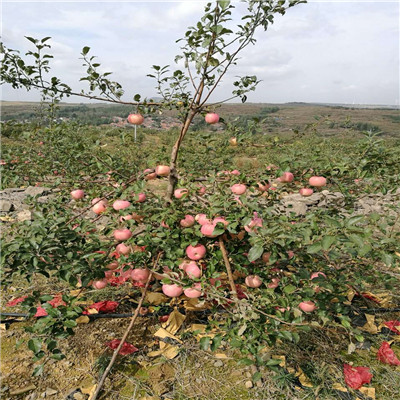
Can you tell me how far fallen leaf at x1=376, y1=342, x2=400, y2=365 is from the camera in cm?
185

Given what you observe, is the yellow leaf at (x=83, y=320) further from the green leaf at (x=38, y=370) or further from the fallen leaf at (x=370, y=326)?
the fallen leaf at (x=370, y=326)

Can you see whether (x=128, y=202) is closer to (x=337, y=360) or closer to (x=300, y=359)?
Answer: (x=300, y=359)

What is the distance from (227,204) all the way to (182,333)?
1.01m

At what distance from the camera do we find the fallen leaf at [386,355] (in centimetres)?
185

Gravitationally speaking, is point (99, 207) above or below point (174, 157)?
below

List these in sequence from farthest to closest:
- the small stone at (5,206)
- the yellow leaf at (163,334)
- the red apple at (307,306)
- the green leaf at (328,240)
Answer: the small stone at (5,206)
the yellow leaf at (163,334)
the red apple at (307,306)
the green leaf at (328,240)

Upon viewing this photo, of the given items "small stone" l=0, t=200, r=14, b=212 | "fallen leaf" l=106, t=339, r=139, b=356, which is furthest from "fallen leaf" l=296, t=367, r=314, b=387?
"small stone" l=0, t=200, r=14, b=212

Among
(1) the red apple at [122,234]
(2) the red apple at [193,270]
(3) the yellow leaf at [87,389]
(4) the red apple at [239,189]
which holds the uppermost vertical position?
(4) the red apple at [239,189]

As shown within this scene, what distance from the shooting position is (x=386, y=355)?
73.4 inches

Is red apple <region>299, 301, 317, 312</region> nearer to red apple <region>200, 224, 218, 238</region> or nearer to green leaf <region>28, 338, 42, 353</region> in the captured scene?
red apple <region>200, 224, 218, 238</region>

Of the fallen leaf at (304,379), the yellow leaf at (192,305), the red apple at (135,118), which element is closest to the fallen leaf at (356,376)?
the fallen leaf at (304,379)

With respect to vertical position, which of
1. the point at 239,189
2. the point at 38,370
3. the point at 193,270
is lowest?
the point at 38,370

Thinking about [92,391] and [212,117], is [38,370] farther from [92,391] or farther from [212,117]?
[212,117]

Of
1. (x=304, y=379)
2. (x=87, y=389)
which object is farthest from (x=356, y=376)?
(x=87, y=389)
